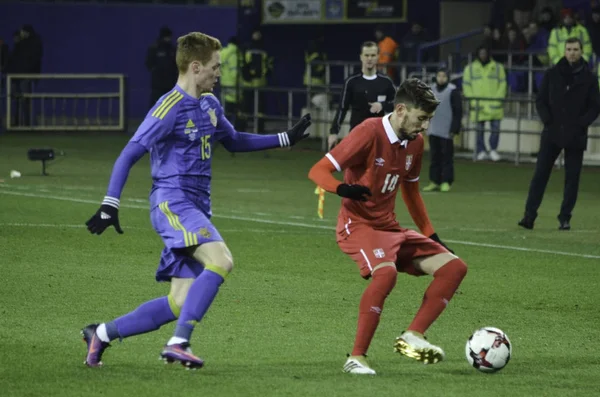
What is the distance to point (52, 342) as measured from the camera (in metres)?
8.75

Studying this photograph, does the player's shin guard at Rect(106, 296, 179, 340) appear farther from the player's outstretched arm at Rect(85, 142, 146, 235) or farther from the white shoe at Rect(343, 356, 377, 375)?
the white shoe at Rect(343, 356, 377, 375)

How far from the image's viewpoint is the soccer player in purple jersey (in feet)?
24.7

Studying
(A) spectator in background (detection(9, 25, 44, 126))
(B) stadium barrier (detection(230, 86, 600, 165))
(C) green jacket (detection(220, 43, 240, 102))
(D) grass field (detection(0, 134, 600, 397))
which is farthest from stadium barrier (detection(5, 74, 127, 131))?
(D) grass field (detection(0, 134, 600, 397))

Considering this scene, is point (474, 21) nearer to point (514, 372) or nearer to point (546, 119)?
point (546, 119)

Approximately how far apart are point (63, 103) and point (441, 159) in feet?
46.3

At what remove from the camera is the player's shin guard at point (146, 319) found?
771 cm

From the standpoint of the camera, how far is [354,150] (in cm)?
792

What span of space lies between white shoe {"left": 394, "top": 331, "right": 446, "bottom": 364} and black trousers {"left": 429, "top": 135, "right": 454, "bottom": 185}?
42.2 feet

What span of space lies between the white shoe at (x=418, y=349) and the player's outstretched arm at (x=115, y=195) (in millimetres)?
1740

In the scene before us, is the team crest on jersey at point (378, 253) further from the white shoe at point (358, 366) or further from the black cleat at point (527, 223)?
the black cleat at point (527, 223)

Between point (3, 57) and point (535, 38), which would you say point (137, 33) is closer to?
point (3, 57)

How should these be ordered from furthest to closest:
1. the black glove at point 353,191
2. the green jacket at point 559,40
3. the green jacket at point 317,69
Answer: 1. the green jacket at point 317,69
2. the green jacket at point 559,40
3. the black glove at point 353,191

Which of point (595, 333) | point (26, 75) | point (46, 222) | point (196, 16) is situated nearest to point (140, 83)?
point (196, 16)

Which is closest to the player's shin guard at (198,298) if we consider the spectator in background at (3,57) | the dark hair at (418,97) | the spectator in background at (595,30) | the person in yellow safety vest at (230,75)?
the dark hair at (418,97)
